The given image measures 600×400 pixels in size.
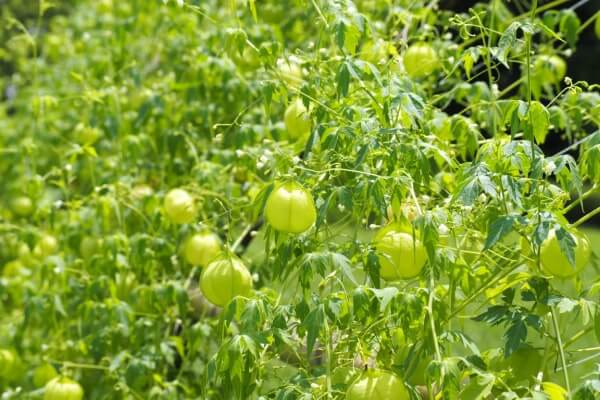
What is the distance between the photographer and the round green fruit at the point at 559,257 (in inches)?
63.1

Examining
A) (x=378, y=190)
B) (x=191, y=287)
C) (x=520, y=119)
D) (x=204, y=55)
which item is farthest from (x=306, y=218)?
(x=191, y=287)

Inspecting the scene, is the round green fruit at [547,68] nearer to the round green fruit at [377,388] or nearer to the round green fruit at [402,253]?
the round green fruit at [402,253]

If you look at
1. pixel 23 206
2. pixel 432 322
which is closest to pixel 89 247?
pixel 23 206

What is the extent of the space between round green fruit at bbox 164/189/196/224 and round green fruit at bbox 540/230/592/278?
1.17 meters

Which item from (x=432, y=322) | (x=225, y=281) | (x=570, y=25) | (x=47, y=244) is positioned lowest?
(x=47, y=244)

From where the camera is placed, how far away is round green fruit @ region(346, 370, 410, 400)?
154cm

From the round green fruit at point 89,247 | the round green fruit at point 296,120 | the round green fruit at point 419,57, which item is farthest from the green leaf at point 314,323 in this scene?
the round green fruit at point 89,247

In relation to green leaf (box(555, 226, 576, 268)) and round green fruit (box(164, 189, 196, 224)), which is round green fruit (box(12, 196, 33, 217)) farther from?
green leaf (box(555, 226, 576, 268))

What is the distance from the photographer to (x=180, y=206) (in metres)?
2.58

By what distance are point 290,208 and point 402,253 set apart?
8.3 inches

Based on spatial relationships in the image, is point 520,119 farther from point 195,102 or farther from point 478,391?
point 195,102

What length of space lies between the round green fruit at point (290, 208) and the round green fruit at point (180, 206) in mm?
922

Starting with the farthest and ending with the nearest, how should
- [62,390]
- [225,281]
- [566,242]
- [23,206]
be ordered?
[23,206] → [62,390] → [225,281] → [566,242]

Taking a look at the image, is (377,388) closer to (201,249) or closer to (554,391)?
(554,391)
